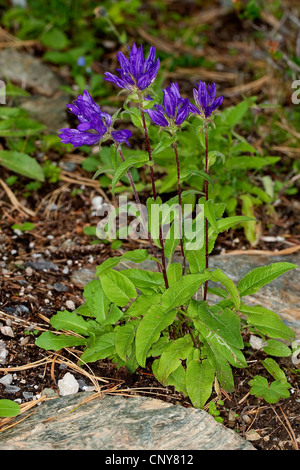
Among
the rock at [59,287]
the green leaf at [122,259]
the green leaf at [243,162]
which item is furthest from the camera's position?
the green leaf at [243,162]

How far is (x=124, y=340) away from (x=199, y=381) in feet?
1.33

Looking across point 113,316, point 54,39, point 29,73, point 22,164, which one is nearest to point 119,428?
point 113,316

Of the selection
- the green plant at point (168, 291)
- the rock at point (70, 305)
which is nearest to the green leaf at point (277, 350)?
the green plant at point (168, 291)

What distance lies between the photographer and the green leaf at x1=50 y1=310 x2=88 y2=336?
2.84 m

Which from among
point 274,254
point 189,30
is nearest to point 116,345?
point 274,254

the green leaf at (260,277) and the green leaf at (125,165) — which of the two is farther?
the green leaf at (260,277)

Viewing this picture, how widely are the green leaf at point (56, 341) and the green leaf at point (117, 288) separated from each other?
0.28 metres

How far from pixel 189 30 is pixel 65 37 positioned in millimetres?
1490

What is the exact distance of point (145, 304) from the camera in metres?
2.66

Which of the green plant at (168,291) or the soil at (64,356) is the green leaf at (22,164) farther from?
the green plant at (168,291)

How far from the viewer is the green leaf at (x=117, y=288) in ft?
8.97

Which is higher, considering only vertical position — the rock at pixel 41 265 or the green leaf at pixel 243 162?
the green leaf at pixel 243 162

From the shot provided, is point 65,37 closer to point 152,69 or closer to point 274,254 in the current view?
point 274,254

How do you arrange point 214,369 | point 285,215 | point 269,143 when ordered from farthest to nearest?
point 269,143, point 285,215, point 214,369
